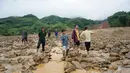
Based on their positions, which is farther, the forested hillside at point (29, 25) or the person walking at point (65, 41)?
the forested hillside at point (29, 25)

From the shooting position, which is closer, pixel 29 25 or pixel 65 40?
pixel 65 40

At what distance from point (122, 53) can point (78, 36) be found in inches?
102

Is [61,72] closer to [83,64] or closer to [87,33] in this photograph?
[83,64]

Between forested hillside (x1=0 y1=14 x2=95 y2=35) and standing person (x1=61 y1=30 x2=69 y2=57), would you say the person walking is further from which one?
forested hillside (x1=0 y1=14 x2=95 y2=35)

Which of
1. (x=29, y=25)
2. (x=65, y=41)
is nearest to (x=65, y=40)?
(x=65, y=41)

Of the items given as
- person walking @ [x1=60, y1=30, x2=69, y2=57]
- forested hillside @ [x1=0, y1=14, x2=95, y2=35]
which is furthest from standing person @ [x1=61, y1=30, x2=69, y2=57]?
forested hillside @ [x1=0, y1=14, x2=95, y2=35]

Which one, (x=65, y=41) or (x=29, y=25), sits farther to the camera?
(x=29, y=25)

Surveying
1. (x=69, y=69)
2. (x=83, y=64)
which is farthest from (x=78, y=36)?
(x=69, y=69)

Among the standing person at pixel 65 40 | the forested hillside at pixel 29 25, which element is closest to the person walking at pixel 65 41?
the standing person at pixel 65 40

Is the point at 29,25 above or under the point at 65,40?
under

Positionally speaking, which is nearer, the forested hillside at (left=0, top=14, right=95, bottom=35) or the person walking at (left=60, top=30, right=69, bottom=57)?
the person walking at (left=60, top=30, right=69, bottom=57)

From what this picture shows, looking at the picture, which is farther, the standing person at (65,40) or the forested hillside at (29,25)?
the forested hillside at (29,25)

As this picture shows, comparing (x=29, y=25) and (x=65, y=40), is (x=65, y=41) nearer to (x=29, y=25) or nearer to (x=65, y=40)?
(x=65, y=40)

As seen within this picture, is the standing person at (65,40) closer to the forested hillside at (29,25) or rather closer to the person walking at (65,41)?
the person walking at (65,41)
